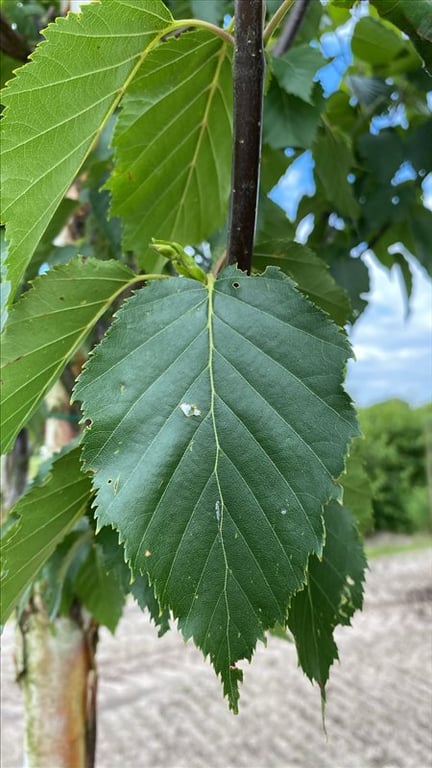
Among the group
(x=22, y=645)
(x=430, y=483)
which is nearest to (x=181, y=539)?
(x=22, y=645)

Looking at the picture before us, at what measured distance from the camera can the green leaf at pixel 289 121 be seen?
2.23 ft

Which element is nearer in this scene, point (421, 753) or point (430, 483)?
point (421, 753)

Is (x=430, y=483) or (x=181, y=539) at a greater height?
(x=181, y=539)

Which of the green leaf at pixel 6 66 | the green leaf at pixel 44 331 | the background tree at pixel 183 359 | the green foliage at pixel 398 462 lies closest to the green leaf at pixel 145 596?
the background tree at pixel 183 359

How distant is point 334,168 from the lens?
82cm

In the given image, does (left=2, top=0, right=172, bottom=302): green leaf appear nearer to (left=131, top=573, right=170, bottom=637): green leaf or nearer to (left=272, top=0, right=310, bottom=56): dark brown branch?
(left=131, top=573, right=170, bottom=637): green leaf

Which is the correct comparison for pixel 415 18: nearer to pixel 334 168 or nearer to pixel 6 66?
pixel 334 168

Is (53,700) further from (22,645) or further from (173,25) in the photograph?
(173,25)

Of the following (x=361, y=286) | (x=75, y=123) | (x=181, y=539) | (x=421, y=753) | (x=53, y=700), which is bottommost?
(x=421, y=753)

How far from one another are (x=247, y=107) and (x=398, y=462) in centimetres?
601

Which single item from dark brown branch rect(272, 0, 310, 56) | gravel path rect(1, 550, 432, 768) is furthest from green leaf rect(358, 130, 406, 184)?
gravel path rect(1, 550, 432, 768)

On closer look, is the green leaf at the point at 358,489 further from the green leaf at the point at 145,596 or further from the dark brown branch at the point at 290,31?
the dark brown branch at the point at 290,31

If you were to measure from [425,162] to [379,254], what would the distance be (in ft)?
0.64

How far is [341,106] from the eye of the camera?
1040 mm
